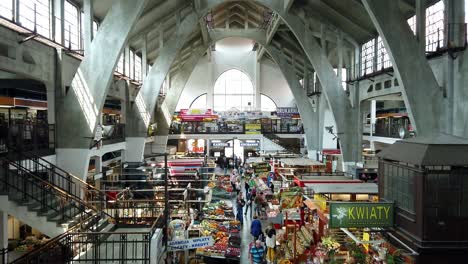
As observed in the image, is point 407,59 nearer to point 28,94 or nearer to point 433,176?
point 433,176

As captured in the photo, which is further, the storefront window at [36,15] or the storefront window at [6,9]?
the storefront window at [36,15]

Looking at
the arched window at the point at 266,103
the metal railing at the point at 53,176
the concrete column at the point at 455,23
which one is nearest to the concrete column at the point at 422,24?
the concrete column at the point at 455,23

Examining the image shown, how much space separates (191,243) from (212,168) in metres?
13.0

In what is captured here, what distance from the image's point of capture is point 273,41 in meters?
33.4

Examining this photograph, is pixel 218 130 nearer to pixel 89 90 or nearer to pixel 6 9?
pixel 89 90

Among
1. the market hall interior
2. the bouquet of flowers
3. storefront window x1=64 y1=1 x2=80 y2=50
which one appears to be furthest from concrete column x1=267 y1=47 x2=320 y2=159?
the bouquet of flowers

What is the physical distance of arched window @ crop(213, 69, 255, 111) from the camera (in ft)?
→ 142

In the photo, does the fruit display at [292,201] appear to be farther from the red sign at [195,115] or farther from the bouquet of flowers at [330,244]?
the red sign at [195,115]

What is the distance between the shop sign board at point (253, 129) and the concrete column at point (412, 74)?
23831mm

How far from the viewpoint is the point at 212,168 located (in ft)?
69.7

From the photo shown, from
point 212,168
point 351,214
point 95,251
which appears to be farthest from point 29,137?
point 212,168

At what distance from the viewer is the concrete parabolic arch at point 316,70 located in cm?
2122

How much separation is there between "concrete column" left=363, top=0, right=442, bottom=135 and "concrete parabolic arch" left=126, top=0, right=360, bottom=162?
29.3 ft

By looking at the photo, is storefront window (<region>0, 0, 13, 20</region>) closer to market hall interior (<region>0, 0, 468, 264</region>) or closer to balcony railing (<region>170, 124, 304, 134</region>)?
market hall interior (<region>0, 0, 468, 264</region>)
